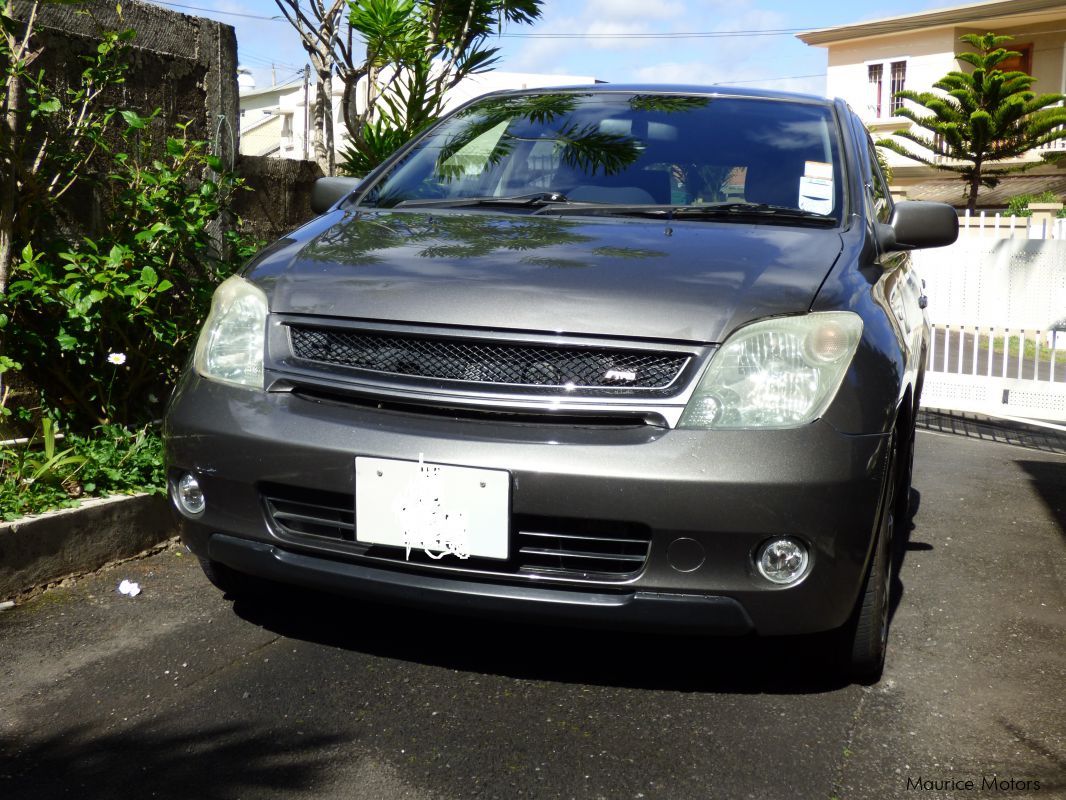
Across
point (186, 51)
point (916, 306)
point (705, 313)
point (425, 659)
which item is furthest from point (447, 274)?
point (186, 51)

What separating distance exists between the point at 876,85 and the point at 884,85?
342 millimetres

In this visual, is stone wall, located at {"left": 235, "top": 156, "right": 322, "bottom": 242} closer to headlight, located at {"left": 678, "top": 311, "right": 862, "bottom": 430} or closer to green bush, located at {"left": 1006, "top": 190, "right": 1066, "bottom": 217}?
headlight, located at {"left": 678, "top": 311, "right": 862, "bottom": 430}

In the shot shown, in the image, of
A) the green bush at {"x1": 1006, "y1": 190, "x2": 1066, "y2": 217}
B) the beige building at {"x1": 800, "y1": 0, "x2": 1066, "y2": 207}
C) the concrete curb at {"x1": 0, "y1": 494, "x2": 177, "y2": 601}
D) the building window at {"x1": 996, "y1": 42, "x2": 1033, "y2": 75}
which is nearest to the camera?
the concrete curb at {"x1": 0, "y1": 494, "x2": 177, "y2": 601}

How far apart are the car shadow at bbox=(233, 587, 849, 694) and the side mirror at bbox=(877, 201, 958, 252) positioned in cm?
122

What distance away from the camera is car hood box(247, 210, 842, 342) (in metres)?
2.49

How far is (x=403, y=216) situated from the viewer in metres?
3.31

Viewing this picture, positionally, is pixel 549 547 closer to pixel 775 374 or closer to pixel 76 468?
pixel 775 374

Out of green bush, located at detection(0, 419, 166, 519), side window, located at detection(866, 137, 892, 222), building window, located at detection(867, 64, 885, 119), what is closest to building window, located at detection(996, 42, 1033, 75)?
building window, located at detection(867, 64, 885, 119)

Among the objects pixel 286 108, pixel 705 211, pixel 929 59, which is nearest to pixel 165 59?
pixel 705 211

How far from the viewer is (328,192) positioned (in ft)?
12.4

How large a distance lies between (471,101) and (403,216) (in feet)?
4.01

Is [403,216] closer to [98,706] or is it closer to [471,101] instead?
[471,101]

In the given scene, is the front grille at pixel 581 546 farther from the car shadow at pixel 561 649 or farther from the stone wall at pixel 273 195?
the stone wall at pixel 273 195

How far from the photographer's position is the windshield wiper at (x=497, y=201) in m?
3.39
